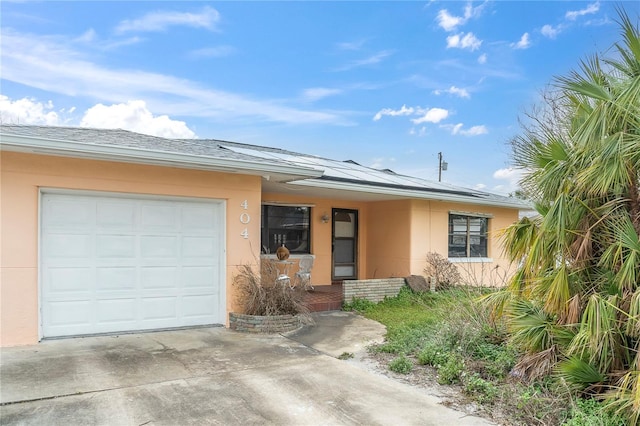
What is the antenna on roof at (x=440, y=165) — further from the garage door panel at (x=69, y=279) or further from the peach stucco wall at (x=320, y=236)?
the garage door panel at (x=69, y=279)

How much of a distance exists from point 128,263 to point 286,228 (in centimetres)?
497

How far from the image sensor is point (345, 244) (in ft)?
40.8

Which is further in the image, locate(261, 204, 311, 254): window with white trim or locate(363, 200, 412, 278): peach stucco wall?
locate(363, 200, 412, 278): peach stucco wall

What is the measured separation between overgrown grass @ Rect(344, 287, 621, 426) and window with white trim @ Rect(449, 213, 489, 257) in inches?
Result: 199

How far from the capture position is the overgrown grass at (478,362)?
150 inches

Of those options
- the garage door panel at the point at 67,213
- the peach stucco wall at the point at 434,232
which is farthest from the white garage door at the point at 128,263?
the peach stucco wall at the point at 434,232

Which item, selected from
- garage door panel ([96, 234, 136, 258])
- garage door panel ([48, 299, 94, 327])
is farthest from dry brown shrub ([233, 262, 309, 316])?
garage door panel ([48, 299, 94, 327])

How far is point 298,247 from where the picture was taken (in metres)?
11.4

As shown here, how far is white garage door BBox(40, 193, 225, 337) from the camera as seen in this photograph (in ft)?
20.7

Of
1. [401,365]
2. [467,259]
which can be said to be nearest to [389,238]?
[467,259]

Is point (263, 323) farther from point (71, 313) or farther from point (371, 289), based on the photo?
point (371, 289)

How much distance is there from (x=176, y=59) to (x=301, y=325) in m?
10.6

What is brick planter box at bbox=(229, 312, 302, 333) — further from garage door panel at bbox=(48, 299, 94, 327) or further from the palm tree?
the palm tree

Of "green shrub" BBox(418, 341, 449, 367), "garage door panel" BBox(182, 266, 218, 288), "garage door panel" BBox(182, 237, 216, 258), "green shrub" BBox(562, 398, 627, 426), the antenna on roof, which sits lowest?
"green shrub" BBox(418, 341, 449, 367)
